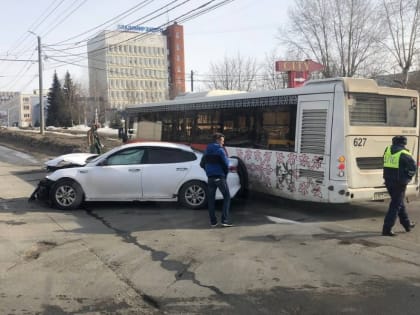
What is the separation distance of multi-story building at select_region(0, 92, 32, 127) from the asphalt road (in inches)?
5000

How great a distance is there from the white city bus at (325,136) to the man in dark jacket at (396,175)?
1.23 m

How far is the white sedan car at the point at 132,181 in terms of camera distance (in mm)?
10203

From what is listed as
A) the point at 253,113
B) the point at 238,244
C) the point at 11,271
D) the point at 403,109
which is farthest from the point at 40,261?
the point at 403,109

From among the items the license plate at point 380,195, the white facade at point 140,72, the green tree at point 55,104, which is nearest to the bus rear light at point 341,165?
the license plate at point 380,195

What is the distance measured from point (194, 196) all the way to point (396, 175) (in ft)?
13.7

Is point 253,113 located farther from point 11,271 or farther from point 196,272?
point 11,271

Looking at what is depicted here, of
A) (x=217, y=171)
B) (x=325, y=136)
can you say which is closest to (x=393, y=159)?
(x=325, y=136)

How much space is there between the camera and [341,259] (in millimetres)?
6512

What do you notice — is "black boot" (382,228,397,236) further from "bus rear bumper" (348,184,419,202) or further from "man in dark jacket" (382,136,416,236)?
"bus rear bumper" (348,184,419,202)

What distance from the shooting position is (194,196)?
10320mm

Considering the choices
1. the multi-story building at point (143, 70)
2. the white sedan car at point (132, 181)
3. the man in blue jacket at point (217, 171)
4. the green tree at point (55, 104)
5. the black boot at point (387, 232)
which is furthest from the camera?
the multi-story building at point (143, 70)

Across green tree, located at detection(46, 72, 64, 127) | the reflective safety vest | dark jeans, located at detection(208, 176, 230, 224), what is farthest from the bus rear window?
green tree, located at detection(46, 72, 64, 127)

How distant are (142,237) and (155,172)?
264 centimetres

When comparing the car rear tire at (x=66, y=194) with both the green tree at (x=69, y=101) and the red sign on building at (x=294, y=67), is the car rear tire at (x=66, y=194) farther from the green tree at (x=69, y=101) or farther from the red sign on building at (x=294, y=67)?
the green tree at (x=69, y=101)
